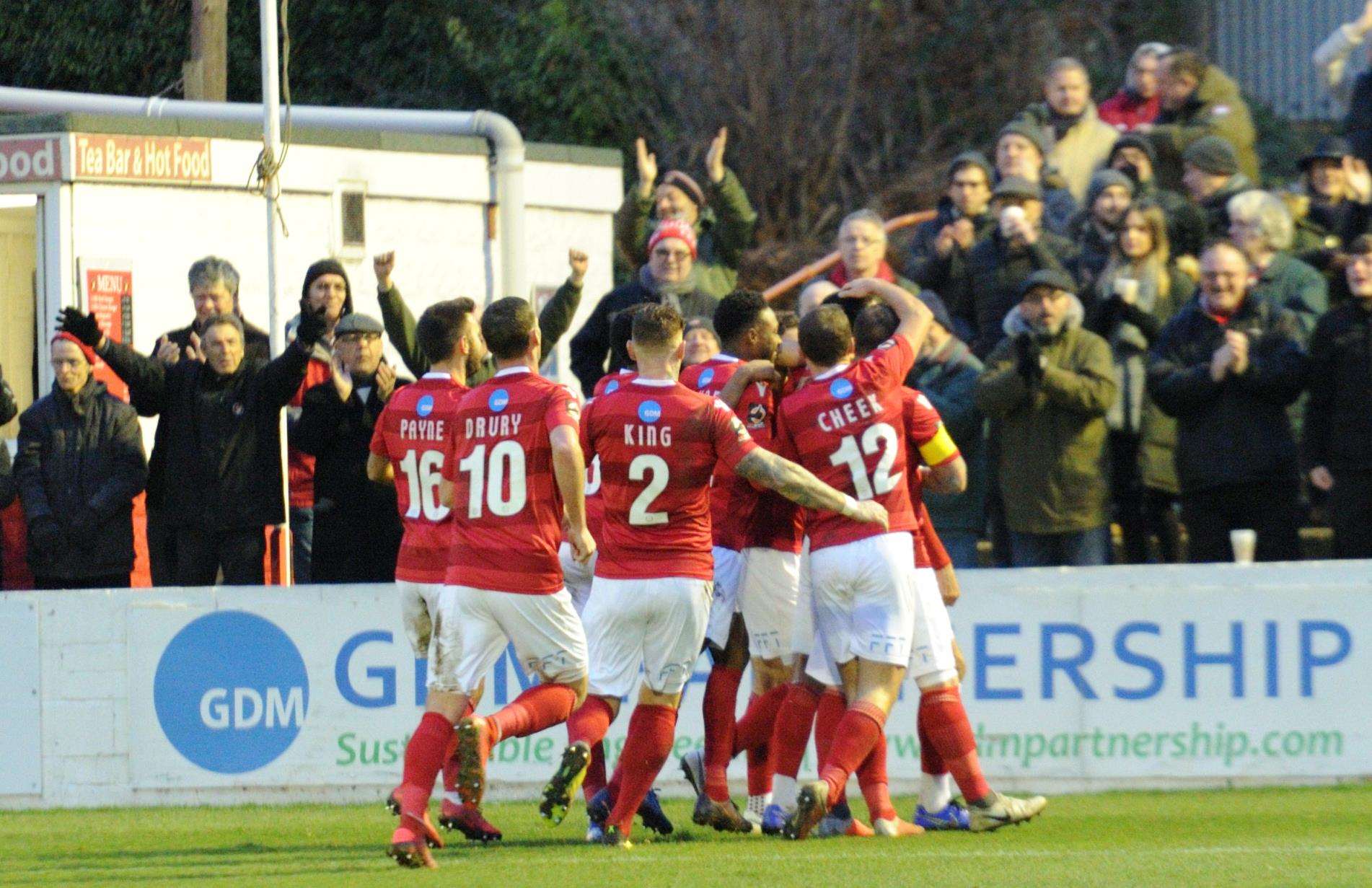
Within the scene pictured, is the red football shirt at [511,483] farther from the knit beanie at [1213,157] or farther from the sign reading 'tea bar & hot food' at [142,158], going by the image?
the sign reading 'tea bar & hot food' at [142,158]

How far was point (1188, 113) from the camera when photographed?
14375 millimetres

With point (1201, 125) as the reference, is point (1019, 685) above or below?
below

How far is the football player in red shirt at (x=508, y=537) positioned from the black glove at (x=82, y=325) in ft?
11.6

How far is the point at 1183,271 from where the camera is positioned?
1280 cm

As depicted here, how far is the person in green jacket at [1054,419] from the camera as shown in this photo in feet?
38.3

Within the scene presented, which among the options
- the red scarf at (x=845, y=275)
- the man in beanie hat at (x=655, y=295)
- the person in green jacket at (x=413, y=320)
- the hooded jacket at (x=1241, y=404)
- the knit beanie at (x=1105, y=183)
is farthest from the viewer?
the knit beanie at (x=1105, y=183)

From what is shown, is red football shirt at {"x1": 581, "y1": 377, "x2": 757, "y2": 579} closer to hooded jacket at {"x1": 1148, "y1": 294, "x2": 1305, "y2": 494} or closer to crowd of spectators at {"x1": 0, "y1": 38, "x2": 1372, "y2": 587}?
crowd of spectators at {"x1": 0, "y1": 38, "x2": 1372, "y2": 587}

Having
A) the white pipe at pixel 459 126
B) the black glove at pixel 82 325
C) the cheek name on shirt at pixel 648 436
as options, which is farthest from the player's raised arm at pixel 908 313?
the white pipe at pixel 459 126

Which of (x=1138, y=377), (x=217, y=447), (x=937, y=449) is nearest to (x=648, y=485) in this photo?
(x=937, y=449)

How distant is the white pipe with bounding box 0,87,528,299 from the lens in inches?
611

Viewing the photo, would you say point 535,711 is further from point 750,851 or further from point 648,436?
point 648,436

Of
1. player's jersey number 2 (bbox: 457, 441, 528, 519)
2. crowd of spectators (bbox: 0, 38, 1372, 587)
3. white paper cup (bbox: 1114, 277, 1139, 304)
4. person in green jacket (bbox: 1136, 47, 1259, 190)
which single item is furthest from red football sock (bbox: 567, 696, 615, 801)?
person in green jacket (bbox: 1136, 47, 1259, 190)

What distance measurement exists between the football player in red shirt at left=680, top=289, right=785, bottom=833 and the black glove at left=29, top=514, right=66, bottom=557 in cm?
408

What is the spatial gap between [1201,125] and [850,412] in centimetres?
604
